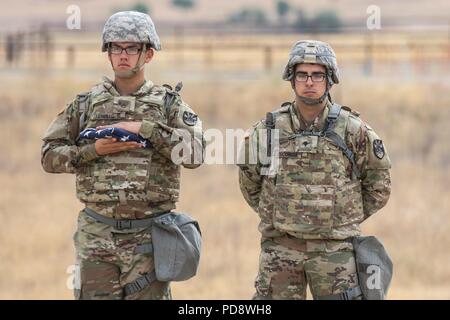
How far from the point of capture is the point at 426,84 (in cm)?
2648

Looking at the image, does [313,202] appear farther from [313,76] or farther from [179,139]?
[179,139]

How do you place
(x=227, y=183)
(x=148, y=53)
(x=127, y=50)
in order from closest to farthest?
(x=127, y=50)
(x=148, y=53)
(x=227, y=183)

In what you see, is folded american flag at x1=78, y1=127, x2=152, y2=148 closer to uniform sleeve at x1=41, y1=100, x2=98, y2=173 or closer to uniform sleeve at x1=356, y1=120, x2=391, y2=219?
uniform sleeve at x1=41, y1=100, x2=98, y2=173

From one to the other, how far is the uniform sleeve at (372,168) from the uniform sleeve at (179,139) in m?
0.87

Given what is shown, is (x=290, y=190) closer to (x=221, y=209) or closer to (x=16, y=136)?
(x=221, y=209)

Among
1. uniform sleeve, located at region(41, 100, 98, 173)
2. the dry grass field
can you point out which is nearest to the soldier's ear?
uniform sleeve, located at region(41, 100, 98, 173)

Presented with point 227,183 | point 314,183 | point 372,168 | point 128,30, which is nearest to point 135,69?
point 128,30

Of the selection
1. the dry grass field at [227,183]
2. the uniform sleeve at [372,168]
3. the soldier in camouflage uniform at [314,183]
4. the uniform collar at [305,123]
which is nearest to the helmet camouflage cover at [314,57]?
the soldier in camouflage uniform at [314,183]

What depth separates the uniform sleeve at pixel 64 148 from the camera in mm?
6887

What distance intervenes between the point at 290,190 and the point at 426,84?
20.1m

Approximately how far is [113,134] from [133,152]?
19 cm

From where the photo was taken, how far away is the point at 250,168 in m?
7.01

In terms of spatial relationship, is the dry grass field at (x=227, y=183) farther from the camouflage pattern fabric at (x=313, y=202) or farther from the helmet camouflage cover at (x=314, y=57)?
the helmet camouflage cover at (x=314, y=57)
